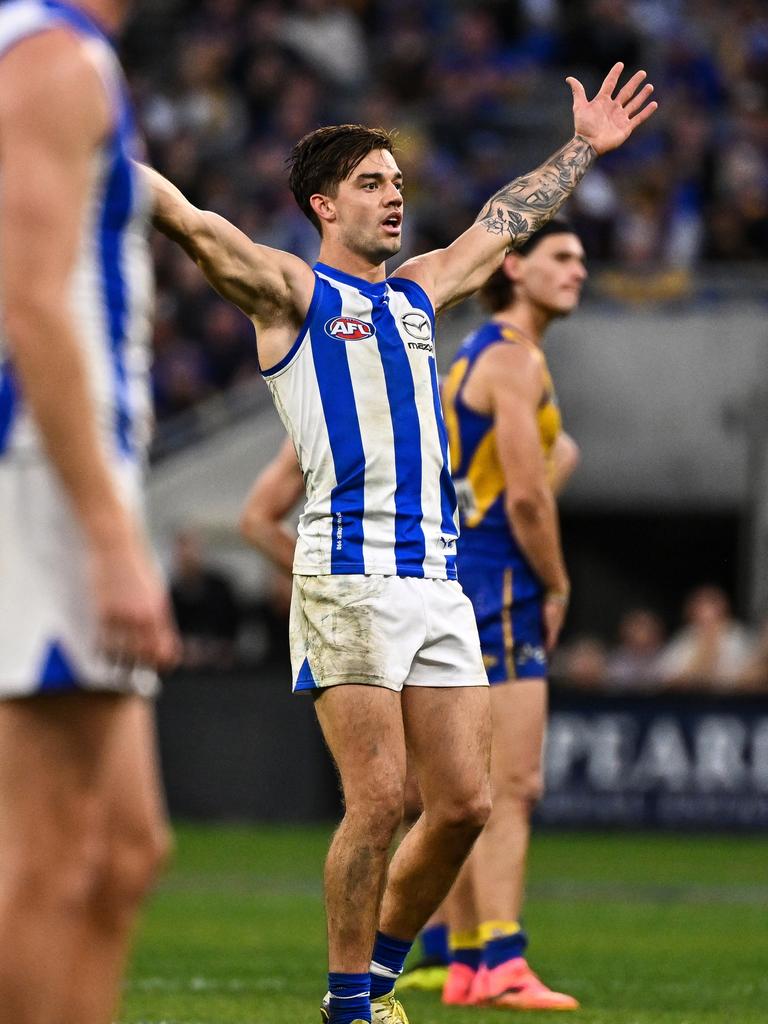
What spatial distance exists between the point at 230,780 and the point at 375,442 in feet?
33.0

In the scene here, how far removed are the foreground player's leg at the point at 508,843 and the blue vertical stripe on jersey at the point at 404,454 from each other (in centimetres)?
164

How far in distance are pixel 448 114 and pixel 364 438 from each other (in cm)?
1668

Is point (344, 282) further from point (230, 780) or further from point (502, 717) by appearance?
point (230, 780)

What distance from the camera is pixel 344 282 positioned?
226 inches

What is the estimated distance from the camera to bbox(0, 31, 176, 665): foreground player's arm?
123 inches

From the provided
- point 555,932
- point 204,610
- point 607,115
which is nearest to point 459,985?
point 555,932

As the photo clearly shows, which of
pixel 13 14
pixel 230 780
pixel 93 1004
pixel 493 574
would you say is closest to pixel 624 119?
pixel 493 574

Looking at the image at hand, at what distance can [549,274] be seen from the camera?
755 centimetres

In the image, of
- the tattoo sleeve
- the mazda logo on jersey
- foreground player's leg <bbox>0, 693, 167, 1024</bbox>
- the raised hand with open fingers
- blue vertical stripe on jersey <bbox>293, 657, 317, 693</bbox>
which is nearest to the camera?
foreground player's leg <bbox>0, 693, 167, 1024</bbox>

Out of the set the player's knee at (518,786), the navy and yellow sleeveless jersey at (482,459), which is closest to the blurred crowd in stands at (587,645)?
the navy and yellow sleeveless jersey at (482,459)

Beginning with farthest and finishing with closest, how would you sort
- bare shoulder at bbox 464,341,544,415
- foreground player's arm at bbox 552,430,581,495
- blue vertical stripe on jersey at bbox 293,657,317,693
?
1. foreground player's arm at bbox 552,430,581,495
2. bare shoulder at bbox 464,341,544,415
3. blue vertical stripe on jersey at bbox 293,657,317,693

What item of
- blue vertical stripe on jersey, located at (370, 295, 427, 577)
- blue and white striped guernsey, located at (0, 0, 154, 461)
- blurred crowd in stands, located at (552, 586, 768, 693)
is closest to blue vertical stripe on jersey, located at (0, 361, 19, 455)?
blue and white striped guernsey, located at (0, 0, 154, 461)

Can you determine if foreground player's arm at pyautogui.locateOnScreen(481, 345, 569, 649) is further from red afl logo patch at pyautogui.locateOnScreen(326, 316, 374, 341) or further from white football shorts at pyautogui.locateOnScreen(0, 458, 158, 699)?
white football shorts at pyautogui.locateOnScreen(0, 458, 158, 699)

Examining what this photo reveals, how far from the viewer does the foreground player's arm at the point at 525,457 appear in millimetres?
7105
